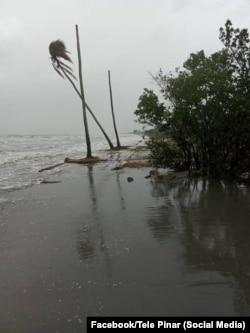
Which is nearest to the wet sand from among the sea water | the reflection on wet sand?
the reflection on wet sand

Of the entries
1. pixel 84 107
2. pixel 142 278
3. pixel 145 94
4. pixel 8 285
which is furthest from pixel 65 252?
pixel 84 107

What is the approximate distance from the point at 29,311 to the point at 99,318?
753 mm

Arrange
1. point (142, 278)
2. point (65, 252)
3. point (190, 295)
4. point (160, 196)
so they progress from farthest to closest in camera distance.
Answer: point (160, 196)
point (65, 252)
point (142, 278)
point (190, 295)

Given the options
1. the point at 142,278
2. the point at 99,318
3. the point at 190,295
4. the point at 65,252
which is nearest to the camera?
the point at 99,318

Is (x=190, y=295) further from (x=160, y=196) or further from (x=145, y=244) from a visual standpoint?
(x=160, y=196)

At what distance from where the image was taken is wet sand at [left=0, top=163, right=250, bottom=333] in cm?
354

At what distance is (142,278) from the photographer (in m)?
4.14

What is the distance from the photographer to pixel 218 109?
10039mm

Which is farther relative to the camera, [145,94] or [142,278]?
[145,94]
